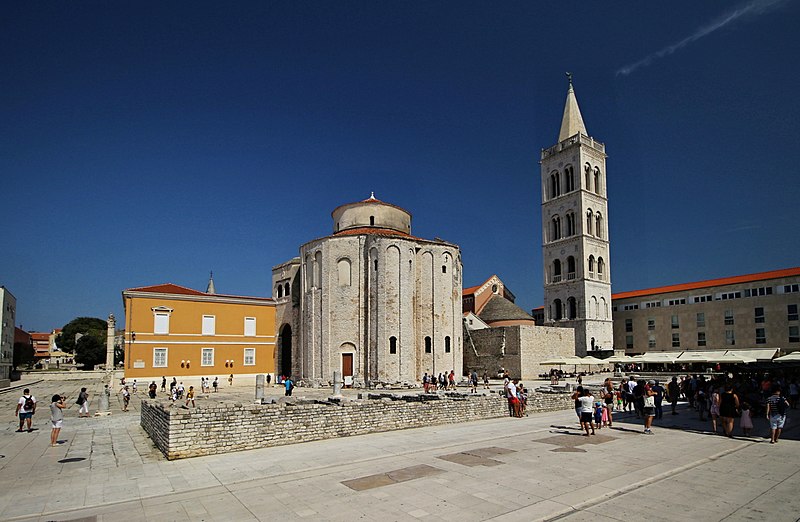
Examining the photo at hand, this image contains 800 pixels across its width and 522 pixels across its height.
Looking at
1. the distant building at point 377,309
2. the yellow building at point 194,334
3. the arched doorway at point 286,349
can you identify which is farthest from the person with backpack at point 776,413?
the arched doorway at point 286,349

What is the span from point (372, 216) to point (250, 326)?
45.4ft

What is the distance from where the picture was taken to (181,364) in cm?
3994

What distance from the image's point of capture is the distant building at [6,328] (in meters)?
50.2

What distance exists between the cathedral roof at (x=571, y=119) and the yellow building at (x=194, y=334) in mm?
40507

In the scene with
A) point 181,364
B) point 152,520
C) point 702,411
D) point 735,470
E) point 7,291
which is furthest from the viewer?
point 7,291

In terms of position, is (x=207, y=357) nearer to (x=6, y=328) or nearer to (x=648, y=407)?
(x=6, y=328)

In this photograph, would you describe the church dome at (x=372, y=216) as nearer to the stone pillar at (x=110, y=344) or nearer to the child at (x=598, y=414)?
the stone pillar at (x=110, y=344)

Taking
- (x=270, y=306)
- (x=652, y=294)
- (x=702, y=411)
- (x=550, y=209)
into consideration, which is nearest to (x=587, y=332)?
(x=652, y=294)

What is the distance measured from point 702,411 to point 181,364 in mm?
34318

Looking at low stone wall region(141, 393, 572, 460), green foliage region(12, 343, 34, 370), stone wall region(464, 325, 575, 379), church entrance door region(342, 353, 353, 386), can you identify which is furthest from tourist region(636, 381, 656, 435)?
green foliage region(12, 343, 34, 370)

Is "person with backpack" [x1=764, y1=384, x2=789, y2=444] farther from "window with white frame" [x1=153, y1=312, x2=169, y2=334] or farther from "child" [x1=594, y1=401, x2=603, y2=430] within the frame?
"window with white frame" [x1=153, y1=312, x2=169, y2=334]

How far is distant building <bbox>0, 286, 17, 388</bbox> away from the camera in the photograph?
165 ft

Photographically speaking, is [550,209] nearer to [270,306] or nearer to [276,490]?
[270,306]

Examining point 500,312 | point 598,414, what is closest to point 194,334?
point 598,414
